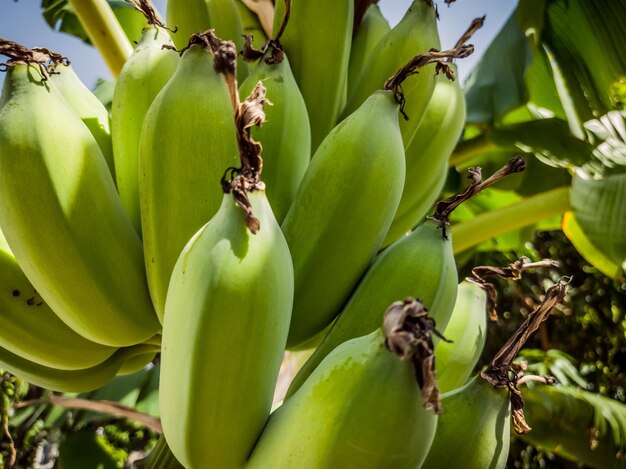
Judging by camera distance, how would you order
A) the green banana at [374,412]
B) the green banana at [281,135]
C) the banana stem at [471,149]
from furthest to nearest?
the banana stem at [471,149]
the green banana at [281,135]
the green banana at [374,412]

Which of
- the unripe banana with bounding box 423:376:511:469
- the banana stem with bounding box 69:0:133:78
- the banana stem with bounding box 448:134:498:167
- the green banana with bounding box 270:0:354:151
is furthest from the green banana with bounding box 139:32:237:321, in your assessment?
the banana stem with bounding box 448:134:498:167

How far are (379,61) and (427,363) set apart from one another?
56 centimetres

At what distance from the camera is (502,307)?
3844 millimetres

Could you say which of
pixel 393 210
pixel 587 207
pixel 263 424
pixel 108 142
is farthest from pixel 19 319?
pixel 587 207

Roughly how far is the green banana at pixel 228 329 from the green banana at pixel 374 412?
0.24 ft

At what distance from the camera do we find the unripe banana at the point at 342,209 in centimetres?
72

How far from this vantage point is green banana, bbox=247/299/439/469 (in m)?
0.49

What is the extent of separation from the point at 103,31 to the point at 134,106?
420 mm

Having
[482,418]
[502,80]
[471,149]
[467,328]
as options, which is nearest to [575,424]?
[471,149]

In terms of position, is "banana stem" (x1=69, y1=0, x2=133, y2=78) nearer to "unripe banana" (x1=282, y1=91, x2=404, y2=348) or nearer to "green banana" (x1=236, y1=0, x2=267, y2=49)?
"green banana" (x1=236, y1=0, x2=267, y2=49)

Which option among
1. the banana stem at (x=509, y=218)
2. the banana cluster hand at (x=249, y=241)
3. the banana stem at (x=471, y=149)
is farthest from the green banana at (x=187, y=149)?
the banana stem at (x=471, y=149)

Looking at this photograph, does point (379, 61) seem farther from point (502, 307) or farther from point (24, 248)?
point (502, 307)

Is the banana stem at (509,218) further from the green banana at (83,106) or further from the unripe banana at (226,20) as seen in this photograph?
the green banana at (83,106)

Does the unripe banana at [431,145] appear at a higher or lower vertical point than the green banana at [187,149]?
lower
